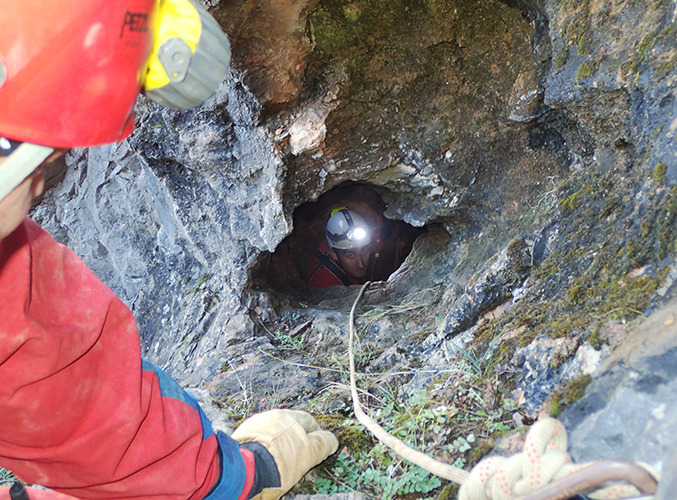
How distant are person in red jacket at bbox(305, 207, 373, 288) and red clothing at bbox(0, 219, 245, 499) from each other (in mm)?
3771

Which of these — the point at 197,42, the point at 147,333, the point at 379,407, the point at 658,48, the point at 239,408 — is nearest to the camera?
the point at 197,42

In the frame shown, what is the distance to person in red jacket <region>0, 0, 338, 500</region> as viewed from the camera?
0.88m

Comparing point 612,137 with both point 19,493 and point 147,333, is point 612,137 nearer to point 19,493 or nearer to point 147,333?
point 19,493

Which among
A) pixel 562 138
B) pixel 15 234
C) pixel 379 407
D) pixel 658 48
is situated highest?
pixel 15 234

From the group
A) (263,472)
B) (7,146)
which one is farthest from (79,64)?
(263,472)

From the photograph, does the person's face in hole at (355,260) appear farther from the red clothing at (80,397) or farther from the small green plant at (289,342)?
the red clothing at (80,397)

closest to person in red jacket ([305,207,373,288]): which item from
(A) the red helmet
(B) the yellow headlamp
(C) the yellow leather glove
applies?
(C) the yellow leather glove

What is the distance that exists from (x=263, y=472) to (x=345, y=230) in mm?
3787

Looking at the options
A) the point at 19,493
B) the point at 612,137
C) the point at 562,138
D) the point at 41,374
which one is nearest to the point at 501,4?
the point at 562,138

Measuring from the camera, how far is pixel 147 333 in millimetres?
3889

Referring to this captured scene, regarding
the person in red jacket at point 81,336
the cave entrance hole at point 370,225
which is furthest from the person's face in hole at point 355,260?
the person in red jacket at point 81,336

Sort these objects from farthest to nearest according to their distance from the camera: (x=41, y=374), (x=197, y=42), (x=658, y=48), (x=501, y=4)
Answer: (x=501, y=4), (x=658, y=48), (x=41, y=374), (x=197, y=42)

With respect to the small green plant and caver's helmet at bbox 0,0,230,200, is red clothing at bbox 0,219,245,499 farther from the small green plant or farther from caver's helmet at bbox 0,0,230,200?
the small green plant

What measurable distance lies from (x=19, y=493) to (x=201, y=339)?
6.50 feet
